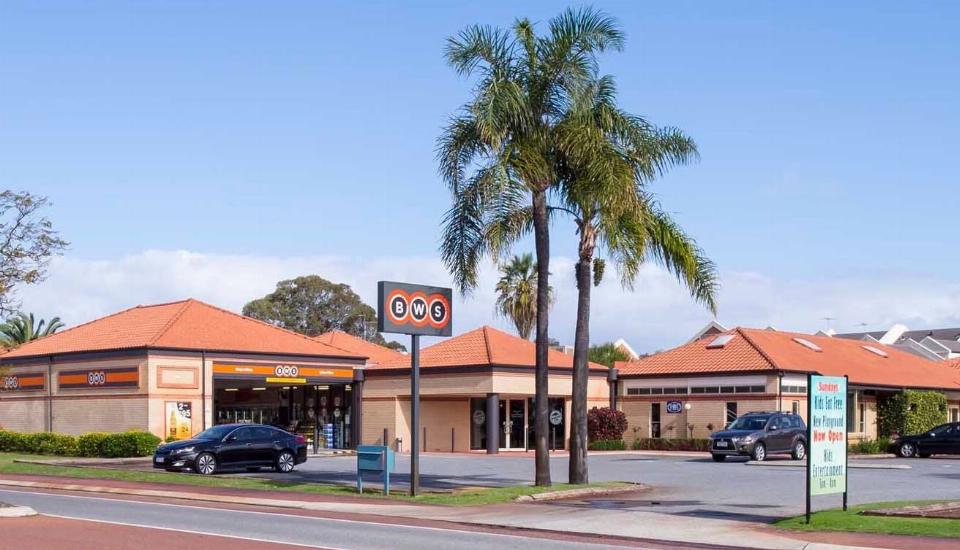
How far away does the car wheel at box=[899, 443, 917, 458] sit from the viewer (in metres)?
45.0

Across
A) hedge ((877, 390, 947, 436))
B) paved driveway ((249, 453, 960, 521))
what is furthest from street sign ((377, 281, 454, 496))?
hedge ((877, 390, 947, 436))

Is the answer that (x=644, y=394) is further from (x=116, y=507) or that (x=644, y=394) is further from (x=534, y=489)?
(x=116, y=507)

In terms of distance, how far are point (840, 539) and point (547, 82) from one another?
12.5 metres

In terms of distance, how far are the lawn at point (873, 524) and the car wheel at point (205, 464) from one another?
57.6 ft

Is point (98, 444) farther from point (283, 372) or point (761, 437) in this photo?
point (761, 437)

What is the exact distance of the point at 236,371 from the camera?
46.5 meters

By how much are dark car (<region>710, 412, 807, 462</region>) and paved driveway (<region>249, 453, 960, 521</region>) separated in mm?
563

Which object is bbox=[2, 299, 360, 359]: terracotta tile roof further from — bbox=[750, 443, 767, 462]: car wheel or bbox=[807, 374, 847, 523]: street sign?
bbox=[807, 374, 847, 523]: street sign

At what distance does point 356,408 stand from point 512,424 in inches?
278

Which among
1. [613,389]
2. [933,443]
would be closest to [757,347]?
[613,389]

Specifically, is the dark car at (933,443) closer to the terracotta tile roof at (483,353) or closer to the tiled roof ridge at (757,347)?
the tiled roof ridge at (757,347)

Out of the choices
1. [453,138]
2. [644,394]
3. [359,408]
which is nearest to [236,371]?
[359,408]

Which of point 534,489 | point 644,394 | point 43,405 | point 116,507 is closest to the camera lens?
point 116,507

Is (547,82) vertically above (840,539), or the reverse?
(547,82)
